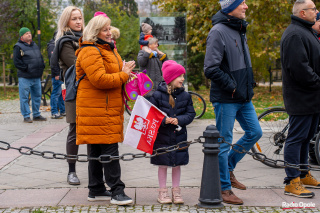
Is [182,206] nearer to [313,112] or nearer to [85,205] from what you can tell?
[85,205]

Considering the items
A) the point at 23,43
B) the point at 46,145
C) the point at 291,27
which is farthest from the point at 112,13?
the point at 291,27

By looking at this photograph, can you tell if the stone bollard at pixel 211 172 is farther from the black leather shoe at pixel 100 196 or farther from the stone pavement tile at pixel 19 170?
the stone pavement tile at pixel 19 170

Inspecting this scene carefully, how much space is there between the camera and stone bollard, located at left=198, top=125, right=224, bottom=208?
4.54 meters

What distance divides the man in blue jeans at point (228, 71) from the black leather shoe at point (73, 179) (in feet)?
5.59

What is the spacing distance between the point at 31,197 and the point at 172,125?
5.42ft

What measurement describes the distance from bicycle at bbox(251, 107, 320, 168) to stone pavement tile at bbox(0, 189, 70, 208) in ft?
9.02

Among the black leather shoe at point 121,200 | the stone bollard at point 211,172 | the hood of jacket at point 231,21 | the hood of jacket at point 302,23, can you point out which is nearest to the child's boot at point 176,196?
the stone bollard at point 211,172

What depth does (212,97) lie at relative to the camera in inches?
203

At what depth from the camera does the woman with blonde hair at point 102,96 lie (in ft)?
15.4

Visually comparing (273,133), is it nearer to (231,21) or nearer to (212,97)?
(212,97)

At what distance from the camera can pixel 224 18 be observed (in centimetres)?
508

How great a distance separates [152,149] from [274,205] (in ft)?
4.28

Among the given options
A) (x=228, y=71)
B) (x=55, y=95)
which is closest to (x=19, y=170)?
(x=228, y=71)

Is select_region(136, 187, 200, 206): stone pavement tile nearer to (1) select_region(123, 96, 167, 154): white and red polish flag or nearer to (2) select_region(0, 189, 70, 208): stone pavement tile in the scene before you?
(1) select_region(123, 96, 167, 154): white and red polish flag
